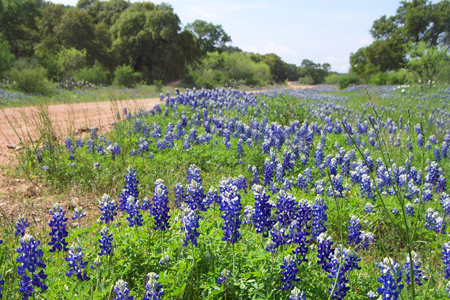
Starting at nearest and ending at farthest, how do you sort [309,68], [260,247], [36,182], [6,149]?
[260,247] < [36,182] < [6,149] < [309,68]

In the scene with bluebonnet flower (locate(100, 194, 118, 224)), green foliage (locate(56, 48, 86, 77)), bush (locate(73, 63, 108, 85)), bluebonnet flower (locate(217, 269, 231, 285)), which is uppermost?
green foliage (locate(56, 48, 86, 77))

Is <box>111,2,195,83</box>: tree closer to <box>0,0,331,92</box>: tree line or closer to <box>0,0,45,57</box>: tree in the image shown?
<box>0,0,331,92</box>: tree line

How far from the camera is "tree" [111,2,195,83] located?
33.9 m

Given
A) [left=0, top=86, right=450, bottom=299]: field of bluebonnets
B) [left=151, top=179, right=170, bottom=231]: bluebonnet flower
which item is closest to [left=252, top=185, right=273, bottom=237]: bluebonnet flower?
[left=0, top=86, right=450, bottom=299]: field of bluebonnets

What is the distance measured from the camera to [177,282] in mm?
2211

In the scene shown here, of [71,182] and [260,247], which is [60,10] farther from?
[260,247]

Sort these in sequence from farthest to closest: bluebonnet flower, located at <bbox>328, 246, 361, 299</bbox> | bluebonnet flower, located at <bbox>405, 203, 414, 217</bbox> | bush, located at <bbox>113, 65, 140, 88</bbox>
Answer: bush, located at <bbox>113, 65, 140, 88</bbox>, bluebonnet flower, located at <bbox>405, 203, 414, 217</bbox>, bluebonnet flower, located at <bbox>328, 246, 361, 299</bbox>

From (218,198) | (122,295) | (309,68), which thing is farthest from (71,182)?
(309,68)

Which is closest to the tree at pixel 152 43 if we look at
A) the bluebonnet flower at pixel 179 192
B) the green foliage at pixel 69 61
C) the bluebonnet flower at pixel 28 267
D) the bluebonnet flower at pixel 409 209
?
the green foliage at pixel 69 61

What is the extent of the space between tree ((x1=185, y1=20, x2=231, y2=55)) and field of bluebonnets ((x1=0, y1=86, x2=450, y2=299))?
5577 cm

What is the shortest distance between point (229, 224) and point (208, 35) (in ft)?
208

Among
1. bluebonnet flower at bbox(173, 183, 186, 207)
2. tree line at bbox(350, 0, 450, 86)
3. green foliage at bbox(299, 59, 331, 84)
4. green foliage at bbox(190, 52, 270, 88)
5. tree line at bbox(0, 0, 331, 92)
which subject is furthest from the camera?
green foliage at bbox(299, 59, 331, 84)

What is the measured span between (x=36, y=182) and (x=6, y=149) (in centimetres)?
201

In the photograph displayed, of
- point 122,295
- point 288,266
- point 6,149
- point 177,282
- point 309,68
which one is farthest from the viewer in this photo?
point 309,68
